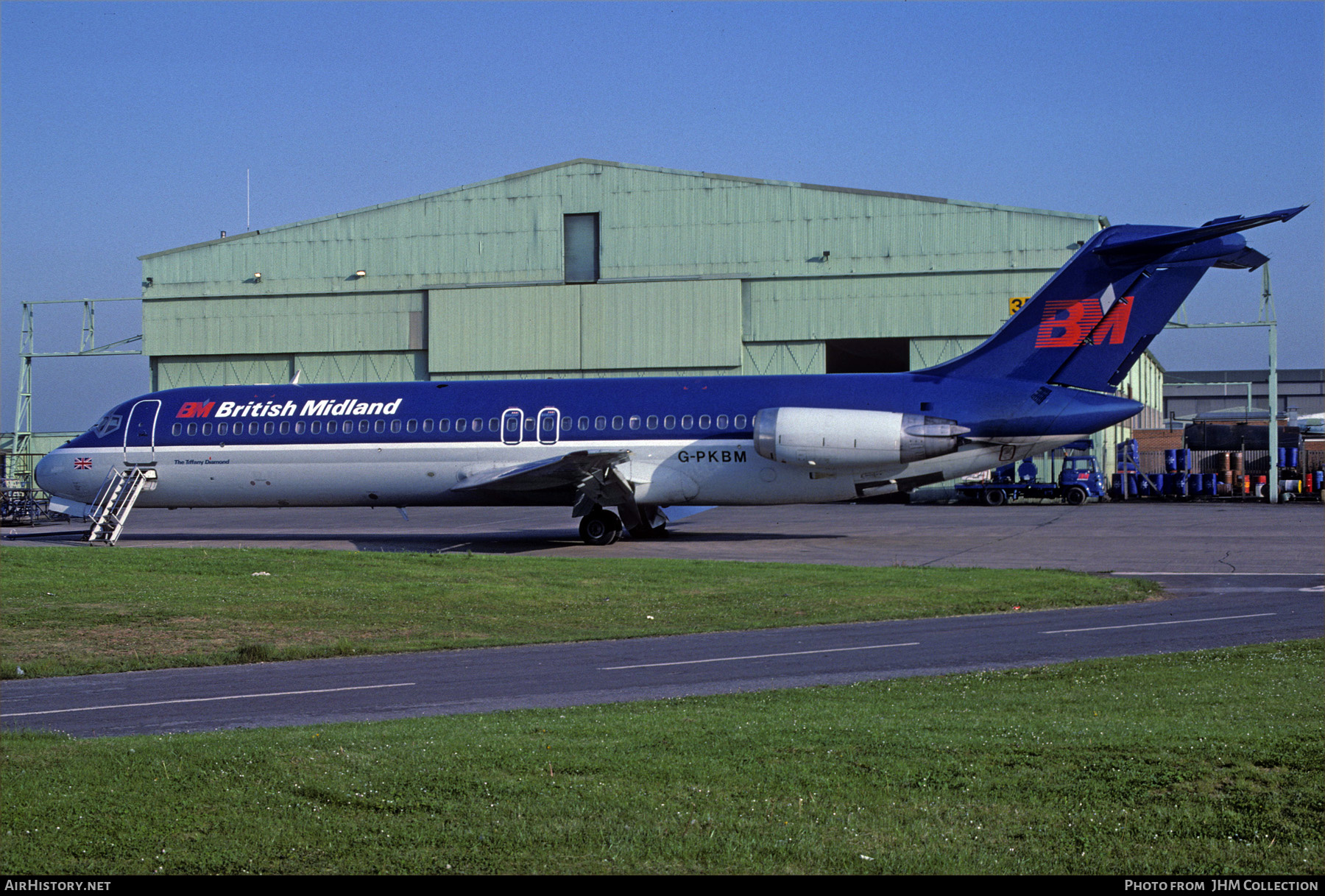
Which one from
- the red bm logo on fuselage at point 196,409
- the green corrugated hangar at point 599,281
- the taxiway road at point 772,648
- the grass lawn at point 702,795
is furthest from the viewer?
the green corrugated hangar at point 599,281

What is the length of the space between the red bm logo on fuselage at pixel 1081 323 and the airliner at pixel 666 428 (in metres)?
0.04

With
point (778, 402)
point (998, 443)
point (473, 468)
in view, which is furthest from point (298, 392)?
point (998, 443)

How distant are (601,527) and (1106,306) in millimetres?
12510

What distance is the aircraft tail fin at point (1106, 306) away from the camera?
25109 millimetres

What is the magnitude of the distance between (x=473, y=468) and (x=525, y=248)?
70.2 ft

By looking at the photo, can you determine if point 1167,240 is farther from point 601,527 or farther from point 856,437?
point 601,527

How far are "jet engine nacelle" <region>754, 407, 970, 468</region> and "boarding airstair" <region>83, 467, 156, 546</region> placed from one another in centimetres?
1590

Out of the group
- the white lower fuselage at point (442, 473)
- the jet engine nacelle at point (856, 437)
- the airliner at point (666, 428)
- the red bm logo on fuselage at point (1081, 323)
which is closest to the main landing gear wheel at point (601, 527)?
the airliner at point (666, 428)

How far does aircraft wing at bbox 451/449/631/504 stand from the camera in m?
27.1

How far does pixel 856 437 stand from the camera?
1045 inches

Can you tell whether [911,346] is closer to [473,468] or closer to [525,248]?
[525,248]

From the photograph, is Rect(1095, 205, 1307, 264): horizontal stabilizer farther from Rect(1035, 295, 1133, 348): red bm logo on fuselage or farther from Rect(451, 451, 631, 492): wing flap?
Rect(451, 451, 631, 492): wing flap

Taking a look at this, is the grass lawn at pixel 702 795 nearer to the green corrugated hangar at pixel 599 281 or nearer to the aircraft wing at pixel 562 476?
the aircraft wing at pixel 562 476

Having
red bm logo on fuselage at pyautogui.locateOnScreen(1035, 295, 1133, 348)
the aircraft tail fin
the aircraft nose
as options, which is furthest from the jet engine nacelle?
the aircraft nose
